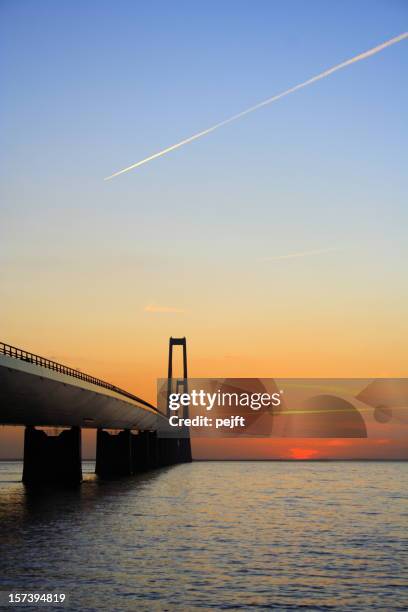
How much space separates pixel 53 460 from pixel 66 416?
11.9m

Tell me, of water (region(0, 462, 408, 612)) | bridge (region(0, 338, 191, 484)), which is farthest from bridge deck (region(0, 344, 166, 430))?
water (region(0, 462, 408, 612))

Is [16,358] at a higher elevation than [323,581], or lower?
higher

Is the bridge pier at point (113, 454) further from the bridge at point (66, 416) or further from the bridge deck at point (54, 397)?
the bridge deck at point (54, 397)

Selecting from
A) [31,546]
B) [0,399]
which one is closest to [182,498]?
[0,399]

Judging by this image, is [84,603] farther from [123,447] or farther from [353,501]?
[123,447]

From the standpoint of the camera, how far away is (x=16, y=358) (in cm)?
5394

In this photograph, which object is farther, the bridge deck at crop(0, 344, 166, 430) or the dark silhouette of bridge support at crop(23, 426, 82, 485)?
the dark silhouette of bridge support at crop(23, 426, 82, 485)

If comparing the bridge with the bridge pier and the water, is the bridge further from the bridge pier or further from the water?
the water

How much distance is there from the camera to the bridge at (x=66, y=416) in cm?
5947

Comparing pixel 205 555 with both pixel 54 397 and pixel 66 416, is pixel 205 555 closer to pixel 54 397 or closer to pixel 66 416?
pixel 54 397

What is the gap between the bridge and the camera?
5947cm

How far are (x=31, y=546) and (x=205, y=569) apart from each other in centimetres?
941

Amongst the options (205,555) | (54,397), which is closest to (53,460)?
(54,397)

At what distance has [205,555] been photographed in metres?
35.8
